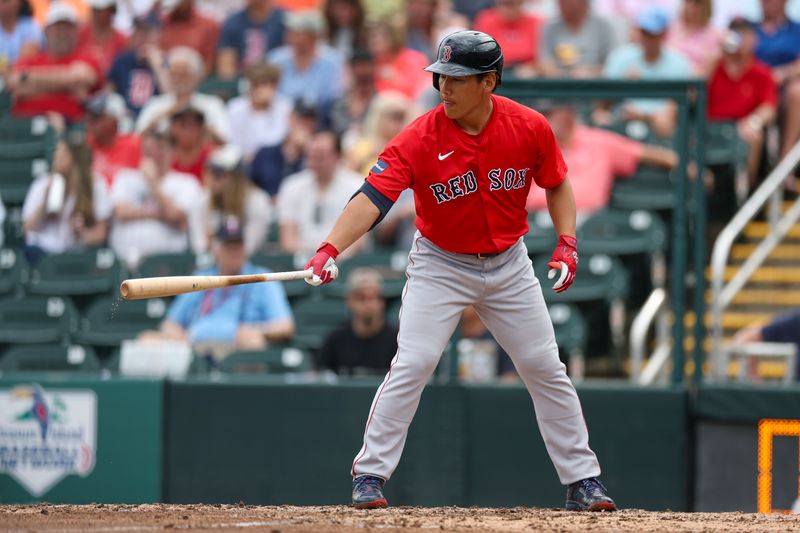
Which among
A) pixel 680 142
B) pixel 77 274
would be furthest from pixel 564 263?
pixel 77 274

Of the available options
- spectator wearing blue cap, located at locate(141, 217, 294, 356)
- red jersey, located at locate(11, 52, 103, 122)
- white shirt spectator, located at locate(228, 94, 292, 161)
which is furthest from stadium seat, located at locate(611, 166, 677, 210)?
red jersey, located at locate(11, 52, 103, 122)

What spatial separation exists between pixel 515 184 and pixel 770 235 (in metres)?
3.87

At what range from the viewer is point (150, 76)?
1141 cm

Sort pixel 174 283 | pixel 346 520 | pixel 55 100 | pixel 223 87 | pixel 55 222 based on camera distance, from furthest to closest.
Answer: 1. pixel 55 100
2. pixel 223 87
3. pixel 55 222
4. pixel 174 283
5. pixel 346 520

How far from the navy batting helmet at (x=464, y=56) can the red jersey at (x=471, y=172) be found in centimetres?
24

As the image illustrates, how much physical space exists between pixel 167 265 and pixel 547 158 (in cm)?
426

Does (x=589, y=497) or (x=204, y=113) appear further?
(x=204, y=113)

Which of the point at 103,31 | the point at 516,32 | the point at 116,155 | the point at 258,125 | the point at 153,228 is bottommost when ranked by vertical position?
the point at 153,228

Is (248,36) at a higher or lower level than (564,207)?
higher

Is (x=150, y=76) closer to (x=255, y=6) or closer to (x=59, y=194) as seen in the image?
(x=255, y=6)

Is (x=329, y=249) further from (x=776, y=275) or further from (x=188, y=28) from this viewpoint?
(x=188, y=28)

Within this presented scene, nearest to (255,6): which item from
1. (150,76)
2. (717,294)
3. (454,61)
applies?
(150,76)

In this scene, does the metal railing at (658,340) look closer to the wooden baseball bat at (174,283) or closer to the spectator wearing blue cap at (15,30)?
the wooden baseball bat at (174,283)

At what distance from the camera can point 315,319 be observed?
8844 mm
